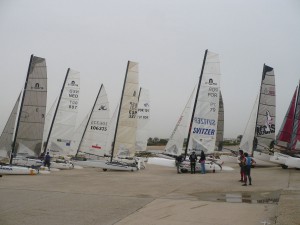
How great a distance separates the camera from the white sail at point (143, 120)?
97.1 feet

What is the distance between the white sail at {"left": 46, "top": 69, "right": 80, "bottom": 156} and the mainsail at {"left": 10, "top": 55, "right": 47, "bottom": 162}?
3881 millimetres

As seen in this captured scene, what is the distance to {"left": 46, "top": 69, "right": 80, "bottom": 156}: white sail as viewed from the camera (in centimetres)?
2200

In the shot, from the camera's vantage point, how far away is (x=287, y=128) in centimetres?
2045

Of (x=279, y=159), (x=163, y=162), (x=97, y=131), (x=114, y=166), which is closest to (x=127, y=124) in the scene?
(x=97, y=131)

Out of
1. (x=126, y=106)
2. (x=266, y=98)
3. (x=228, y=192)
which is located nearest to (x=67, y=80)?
A: (x=126, y=106)

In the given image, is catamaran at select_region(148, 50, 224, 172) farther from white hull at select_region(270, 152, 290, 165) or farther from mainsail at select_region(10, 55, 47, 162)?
mainsail at select_region(10, 55, 47, 162)

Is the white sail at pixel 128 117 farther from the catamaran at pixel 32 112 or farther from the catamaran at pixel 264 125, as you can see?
the catamaran at pixel 264 125

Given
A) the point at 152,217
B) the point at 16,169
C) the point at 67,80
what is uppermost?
the point at 67,80

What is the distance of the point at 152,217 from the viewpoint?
6.70m

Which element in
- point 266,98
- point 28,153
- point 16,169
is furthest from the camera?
point 266,98

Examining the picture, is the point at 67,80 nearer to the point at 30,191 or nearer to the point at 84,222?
the point at 30,191

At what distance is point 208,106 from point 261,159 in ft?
17.7

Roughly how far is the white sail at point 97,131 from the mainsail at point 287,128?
10.8 m

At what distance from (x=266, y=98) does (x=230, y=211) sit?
16.4 meters
